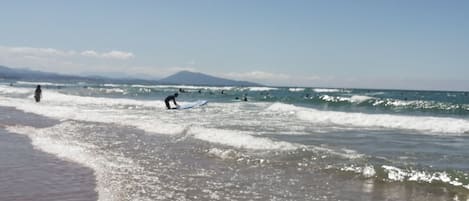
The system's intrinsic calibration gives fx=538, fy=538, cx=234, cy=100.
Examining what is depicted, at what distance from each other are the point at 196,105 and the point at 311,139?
2049 centimetres

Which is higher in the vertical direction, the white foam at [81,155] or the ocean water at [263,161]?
the ocean water at [263,161]

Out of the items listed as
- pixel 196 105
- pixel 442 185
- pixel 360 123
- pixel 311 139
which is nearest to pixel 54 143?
pixel 311 139

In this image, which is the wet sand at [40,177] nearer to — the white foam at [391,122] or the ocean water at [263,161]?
the ocean water at [263,161]

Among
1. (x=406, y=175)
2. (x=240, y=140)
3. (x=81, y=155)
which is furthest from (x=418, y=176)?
(x=81, y=155)

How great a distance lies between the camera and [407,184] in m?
9.87

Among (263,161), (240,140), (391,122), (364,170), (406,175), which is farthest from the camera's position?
(391,122)

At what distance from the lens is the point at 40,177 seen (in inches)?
394

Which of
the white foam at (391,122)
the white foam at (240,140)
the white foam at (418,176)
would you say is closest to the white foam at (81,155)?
the white foam at (240,140)

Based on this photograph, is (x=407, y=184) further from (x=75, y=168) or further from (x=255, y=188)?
(x=75, y=168)

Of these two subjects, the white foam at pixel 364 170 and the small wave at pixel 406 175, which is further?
the white foam at pixel 364 170

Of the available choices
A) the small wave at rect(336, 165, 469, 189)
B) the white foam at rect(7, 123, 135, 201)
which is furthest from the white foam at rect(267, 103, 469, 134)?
the white foam at rect(7, 123, 135, 201)

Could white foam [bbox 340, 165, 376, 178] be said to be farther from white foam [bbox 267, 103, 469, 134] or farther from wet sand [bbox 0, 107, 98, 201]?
white foam [bbox 267, 103, 469, 134]

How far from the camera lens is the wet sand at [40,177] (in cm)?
854

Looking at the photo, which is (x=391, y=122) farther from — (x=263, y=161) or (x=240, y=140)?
(x=263, y=161)
